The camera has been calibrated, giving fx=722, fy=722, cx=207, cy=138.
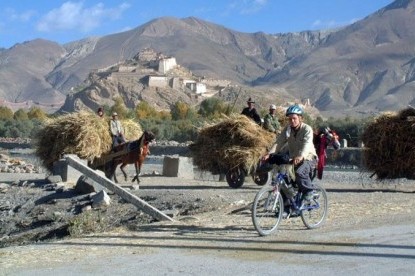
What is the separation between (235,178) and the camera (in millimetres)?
19531

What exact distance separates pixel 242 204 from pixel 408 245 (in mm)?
5602

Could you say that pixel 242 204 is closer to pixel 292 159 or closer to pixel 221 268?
pixel 292 159

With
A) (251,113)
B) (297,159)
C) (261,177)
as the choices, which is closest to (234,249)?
(297,159)

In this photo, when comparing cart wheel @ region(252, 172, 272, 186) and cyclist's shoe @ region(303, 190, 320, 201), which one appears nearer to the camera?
cyclist's shoe @ region(303, 190, 320, 201)

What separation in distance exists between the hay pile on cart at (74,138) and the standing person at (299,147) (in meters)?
11.9

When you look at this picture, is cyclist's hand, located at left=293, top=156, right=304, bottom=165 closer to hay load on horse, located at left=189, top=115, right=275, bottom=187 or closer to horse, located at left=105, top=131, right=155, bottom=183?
hay load on horse, located at left=189, top=115, right=275, bottom=187

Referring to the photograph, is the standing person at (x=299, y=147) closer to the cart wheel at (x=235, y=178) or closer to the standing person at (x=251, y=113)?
the cart wheel at (x=235, y=178)

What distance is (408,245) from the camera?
9602 mm

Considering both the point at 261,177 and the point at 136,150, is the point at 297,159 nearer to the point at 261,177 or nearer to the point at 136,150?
the point at 261,177

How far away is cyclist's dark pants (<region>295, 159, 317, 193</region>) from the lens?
10932mm

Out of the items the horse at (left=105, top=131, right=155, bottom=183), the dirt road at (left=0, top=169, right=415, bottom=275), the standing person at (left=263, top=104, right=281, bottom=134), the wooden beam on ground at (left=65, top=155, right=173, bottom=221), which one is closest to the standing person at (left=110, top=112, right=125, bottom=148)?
the horse at (left=105, top=131, right=155, bottom=183)

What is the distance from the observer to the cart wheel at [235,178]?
63.8 feet

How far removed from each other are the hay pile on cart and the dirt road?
366 inches

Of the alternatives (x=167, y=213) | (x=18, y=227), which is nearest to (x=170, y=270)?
(x=167, y=213)
